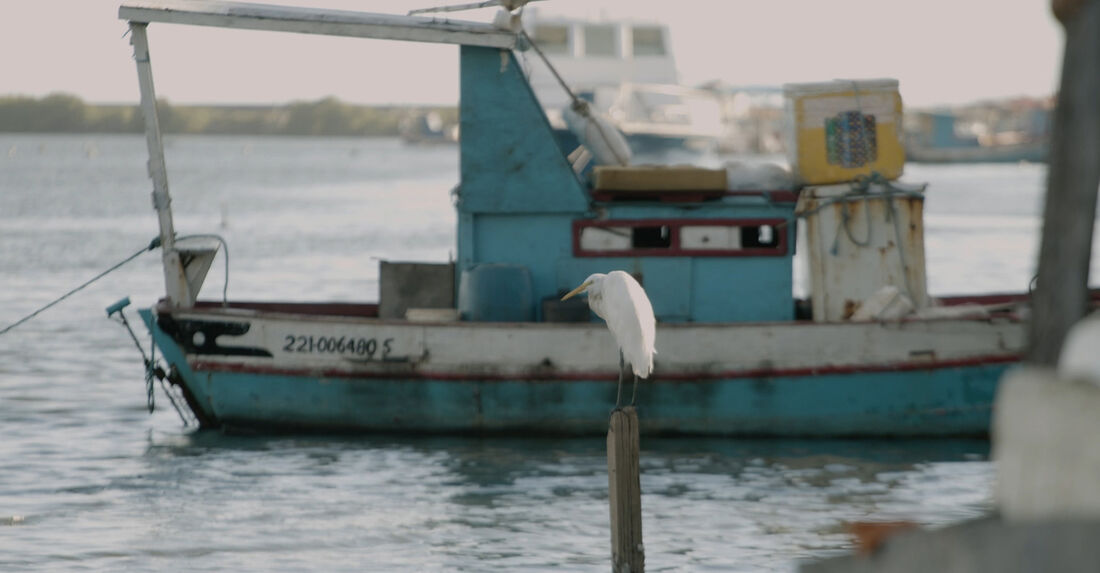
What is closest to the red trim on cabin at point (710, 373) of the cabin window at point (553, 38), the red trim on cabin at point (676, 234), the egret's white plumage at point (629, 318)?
the red trim on cabin at point (676, 234)

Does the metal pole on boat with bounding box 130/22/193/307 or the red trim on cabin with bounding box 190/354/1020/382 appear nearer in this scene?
the metal pole on boat with bounding box 130/22/193/307

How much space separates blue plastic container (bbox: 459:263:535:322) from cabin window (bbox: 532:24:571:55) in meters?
44.1

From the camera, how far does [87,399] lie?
57.4 feet

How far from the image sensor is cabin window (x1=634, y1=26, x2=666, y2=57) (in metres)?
62.5

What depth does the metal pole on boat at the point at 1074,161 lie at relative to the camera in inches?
140

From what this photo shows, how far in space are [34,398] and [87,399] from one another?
22.8 inches

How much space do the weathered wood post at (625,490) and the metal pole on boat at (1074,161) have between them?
14.8 feet

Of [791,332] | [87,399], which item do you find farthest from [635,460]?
[87,399]

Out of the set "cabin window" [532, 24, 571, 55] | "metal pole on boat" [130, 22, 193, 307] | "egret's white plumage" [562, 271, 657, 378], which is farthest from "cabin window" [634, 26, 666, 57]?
"egret's white plumage" [562, 271, 657, 378]

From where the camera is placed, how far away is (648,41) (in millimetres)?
62875

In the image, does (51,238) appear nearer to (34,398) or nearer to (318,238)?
(318,238)

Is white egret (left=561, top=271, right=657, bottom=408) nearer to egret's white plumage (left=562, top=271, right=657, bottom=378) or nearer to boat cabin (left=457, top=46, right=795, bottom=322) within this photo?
egret's white plumage (left=562, top=271, right=657, bottom=378)

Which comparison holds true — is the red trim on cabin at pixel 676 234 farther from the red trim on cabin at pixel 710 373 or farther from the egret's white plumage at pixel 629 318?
the egret's white plumage at pixel 629 318

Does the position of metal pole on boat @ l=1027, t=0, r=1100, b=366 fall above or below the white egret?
above
